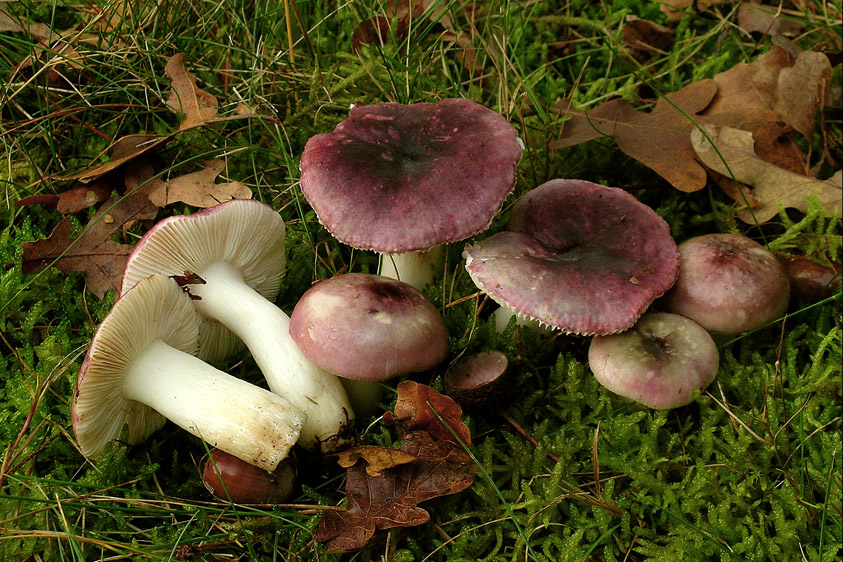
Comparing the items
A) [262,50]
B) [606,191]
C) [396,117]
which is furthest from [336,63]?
[606,191]

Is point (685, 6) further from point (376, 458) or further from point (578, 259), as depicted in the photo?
point (376, 458)

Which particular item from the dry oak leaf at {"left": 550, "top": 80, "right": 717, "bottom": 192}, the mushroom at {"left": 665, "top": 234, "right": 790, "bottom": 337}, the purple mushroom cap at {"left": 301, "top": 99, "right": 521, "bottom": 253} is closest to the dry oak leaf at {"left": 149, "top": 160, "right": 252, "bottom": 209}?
the purple mushroom cap at {"left": 301, "top": 99, "right": 521, "bottom": 253}

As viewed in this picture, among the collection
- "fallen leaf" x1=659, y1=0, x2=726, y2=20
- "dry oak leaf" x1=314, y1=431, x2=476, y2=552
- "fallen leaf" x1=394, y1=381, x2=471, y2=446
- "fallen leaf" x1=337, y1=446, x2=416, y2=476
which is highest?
"fallen leaf" x1=659, y1=0, x2=726, y2=20

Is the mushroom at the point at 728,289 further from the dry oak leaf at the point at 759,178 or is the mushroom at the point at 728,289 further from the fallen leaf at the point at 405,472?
the fallen leaf at the point at 405,472

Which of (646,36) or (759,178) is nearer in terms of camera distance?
(759,178)

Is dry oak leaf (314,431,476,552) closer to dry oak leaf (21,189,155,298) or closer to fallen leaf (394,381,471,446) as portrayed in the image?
fallen leaf (394,381,471,446)

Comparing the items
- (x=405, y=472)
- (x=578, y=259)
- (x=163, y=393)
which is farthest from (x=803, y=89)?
(x=163, y=393)
